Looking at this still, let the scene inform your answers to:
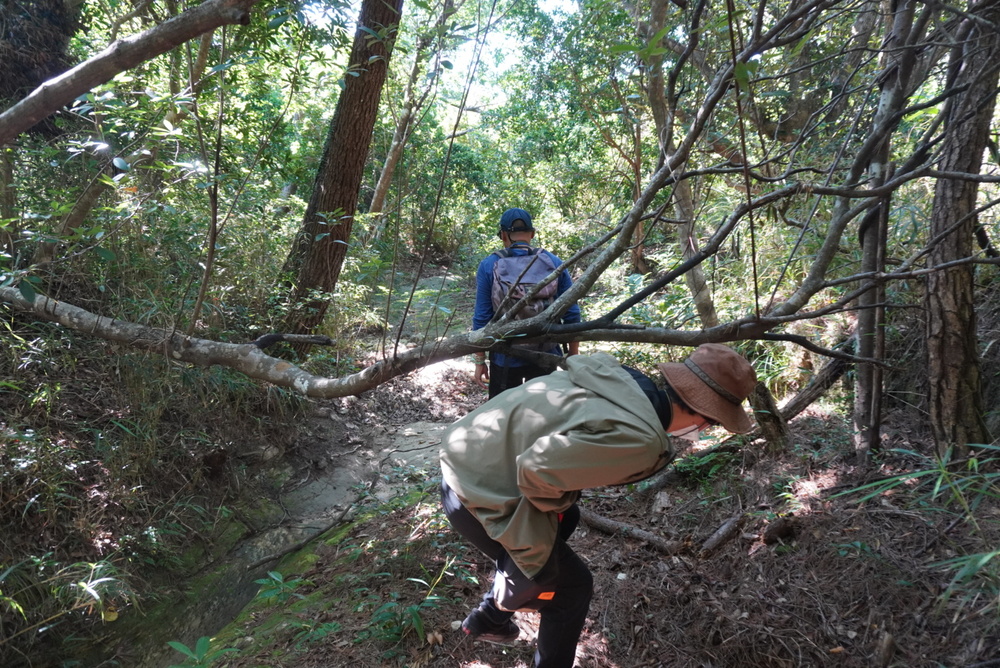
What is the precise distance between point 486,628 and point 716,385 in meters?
1.40

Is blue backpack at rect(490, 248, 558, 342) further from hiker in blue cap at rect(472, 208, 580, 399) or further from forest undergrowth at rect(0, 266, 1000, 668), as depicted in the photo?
forest undergrowth at rect(0, 266, 1000, 668)

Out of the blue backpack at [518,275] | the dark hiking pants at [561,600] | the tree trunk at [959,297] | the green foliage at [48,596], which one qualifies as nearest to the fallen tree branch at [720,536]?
the tree trunk at [959,297]

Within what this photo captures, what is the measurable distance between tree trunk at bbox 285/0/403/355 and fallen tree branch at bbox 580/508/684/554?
9.92 ft

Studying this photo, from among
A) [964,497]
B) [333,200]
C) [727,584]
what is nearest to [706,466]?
[727,584]

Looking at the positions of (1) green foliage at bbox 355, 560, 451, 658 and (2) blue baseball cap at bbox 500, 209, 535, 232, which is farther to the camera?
(2) blue baseball cap at bbox 500, 209, 535, 232

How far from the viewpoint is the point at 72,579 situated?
3057 mm

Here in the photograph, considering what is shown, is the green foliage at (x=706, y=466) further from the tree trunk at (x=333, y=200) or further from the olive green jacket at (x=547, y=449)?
the tree trunk at (x=333, y=200)

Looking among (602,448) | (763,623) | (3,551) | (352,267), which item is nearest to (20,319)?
(3,551)

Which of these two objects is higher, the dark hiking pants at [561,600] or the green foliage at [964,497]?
the green foliage at [964,497]

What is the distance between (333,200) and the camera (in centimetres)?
546

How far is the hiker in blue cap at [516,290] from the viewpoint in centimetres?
328

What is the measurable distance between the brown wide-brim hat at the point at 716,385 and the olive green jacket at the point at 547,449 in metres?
0.18

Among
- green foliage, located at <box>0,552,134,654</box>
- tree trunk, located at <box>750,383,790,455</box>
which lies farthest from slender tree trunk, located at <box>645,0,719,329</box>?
green foliage, located at <box>0,552,134,654</box>

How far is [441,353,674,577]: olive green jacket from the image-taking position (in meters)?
1.75
